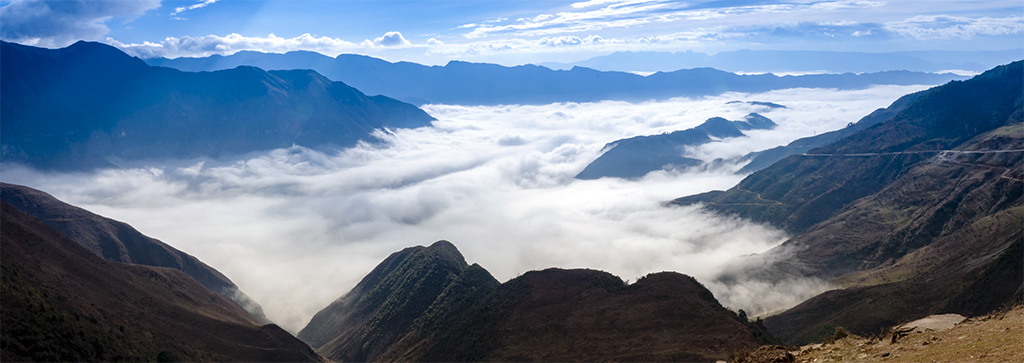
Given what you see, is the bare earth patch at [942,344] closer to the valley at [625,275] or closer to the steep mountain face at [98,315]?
the valley at [625,275]

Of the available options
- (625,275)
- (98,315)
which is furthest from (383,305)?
(625,275)

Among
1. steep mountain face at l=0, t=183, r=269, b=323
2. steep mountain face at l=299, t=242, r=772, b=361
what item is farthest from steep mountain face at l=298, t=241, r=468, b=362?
steep mountain face at l=0, t=183, r=269, b=323

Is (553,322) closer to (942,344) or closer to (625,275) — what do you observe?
(942,344)

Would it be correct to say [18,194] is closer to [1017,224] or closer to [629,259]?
[629,259]

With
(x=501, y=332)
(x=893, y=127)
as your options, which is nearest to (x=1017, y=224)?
(x=501, y=332)

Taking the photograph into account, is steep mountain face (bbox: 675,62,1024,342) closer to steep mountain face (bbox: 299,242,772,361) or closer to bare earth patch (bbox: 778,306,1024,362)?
steep mountain face (bbox: 299,242,772,361)
